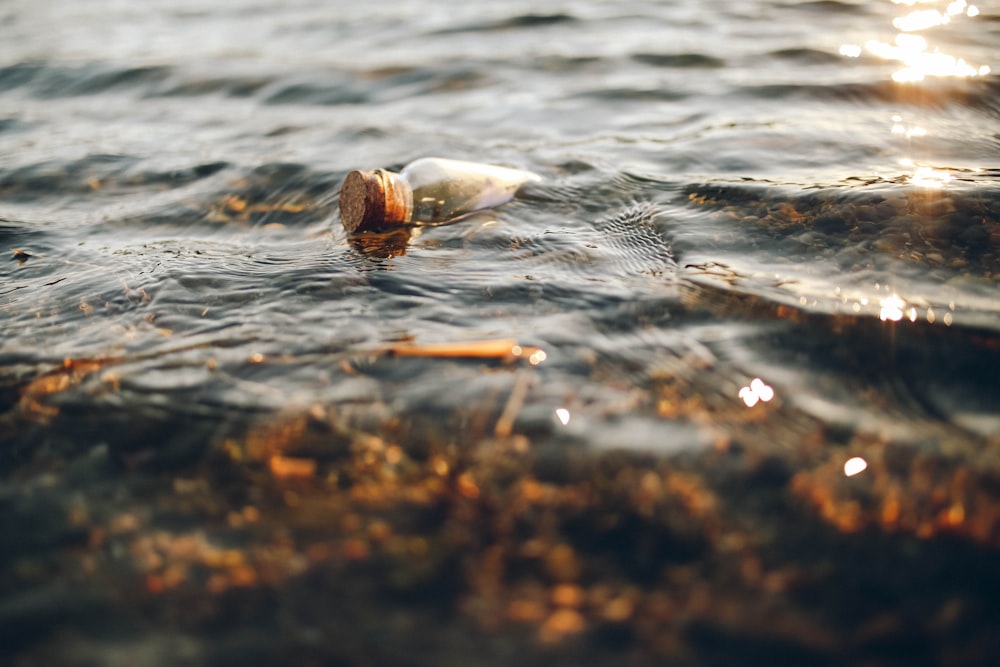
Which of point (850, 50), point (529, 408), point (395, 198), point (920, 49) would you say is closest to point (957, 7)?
point (920, 49)

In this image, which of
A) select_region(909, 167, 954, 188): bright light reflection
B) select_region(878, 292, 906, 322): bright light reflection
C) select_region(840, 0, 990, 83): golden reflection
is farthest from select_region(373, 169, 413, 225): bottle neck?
Answer: select_region(840, 0, 990, 83): golden reflection

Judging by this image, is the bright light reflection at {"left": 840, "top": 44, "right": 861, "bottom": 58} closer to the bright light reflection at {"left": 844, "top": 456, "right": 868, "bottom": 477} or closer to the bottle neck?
the bottle neck

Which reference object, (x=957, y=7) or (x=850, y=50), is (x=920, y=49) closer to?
(x=850, y=50)

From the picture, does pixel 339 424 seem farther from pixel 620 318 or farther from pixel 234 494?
pixel 620 318

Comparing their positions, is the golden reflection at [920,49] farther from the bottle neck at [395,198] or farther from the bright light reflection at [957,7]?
the bottle neck at [395,198]

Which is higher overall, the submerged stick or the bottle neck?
the bottle neck

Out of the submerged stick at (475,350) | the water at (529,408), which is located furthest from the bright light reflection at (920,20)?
the submerged stick at (475,350)
